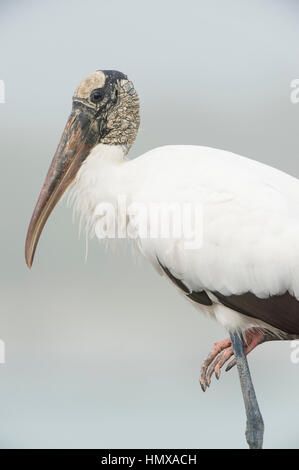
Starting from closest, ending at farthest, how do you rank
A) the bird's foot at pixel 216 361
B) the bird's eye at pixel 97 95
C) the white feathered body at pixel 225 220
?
the white feathered body at pixel 225 220, the bird's eye at pixel 97 95, the bird's foot at pixel 216 361

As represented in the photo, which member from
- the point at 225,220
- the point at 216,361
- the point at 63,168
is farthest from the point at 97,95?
the point at 216,361

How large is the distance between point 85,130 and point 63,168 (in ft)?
0.87

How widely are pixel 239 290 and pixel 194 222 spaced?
1.47 ft

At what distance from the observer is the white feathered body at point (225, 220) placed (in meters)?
4.67

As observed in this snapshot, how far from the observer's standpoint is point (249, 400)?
16.2 feet

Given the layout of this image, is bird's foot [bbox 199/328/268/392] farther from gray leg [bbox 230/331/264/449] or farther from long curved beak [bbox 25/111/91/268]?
long curved beak [bbox 25/111/91/268]

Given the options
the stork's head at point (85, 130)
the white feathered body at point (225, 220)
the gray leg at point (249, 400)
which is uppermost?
the stork's head at point (85, 130)

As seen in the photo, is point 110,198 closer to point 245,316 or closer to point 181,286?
point 181,286

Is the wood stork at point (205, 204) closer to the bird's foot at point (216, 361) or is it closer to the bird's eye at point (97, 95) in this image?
the bird's eye at point (97, 95)

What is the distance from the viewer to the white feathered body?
467cm

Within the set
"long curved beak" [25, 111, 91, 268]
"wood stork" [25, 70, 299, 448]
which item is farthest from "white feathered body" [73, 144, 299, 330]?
"long curved beak" [25, 111, 91, 268]

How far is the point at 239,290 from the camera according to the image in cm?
472

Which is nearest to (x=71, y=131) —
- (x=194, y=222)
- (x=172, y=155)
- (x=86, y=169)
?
(x=86, y=169)

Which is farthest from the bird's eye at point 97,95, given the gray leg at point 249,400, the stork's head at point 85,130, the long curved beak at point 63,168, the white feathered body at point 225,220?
the gray leg at point 249,400
